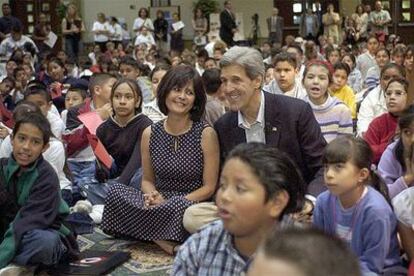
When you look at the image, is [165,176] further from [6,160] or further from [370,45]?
[370,45]

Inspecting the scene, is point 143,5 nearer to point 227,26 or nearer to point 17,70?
point 227,26

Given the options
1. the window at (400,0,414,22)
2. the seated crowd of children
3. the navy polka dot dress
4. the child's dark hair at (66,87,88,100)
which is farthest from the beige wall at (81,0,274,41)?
the navy polka dot dress

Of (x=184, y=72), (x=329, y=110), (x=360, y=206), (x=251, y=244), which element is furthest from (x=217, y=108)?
(x=251, y=244)

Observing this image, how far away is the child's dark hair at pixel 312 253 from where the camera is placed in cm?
137

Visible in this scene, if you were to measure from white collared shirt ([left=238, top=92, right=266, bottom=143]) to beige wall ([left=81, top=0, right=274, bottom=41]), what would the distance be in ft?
56.4

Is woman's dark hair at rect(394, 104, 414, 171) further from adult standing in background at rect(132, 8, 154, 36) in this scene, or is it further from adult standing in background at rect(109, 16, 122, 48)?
adult standing in background at rect(132, 8, 154, 36)

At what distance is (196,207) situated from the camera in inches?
165

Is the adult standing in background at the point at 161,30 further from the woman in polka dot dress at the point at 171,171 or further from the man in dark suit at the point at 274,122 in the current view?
the man in dark suit at the point at 274,122

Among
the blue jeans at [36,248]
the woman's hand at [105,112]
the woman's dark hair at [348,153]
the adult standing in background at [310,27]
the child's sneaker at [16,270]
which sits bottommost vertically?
the child's sneaker at [16,270]

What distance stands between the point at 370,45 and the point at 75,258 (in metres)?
8.88

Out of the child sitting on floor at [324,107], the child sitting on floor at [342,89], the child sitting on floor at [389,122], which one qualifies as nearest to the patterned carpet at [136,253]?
the child sitting on floor at [389,122]

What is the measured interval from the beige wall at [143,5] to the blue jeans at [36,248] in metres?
17.0

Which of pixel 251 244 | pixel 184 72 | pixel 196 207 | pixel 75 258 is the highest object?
pixel 184 72

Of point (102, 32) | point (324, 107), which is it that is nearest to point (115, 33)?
point (102, 32)
